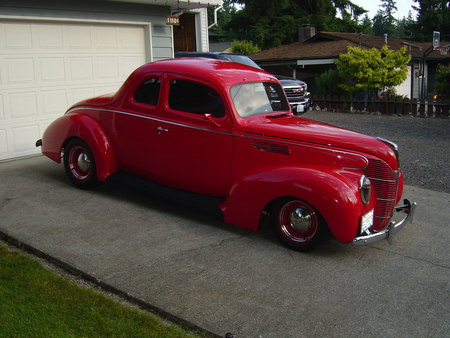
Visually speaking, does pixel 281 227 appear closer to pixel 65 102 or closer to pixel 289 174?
pixel 289 174

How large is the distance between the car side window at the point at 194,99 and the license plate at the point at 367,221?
78.7 inches

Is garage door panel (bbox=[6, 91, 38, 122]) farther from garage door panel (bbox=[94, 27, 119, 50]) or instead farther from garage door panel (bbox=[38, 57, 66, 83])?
garage door panel (bbox=[94, 27, 119, 50])

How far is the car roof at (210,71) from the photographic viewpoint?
624 cm

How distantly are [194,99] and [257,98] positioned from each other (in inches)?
30.6

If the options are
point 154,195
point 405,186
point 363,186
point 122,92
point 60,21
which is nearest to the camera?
point 363,186

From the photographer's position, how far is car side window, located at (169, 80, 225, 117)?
6.16 metres

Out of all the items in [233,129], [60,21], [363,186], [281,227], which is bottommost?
[281,227]

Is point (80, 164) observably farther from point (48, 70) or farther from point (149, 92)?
point (48, 70)

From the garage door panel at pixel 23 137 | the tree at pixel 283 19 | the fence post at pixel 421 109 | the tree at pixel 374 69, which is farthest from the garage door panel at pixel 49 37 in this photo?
the tree at pixel 283 19

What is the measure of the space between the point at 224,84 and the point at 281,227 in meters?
1.83

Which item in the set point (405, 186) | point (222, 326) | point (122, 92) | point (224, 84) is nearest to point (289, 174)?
point (224, 84)

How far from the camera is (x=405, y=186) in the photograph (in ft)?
27.2

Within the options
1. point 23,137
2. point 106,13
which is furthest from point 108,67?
point 23,137

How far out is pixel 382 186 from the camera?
17.9ft
